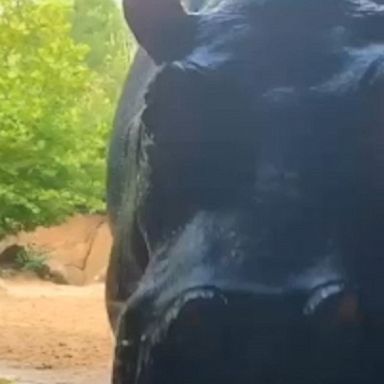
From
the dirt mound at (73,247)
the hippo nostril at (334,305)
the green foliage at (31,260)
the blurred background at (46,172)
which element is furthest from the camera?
the dirt mound at (73,247)

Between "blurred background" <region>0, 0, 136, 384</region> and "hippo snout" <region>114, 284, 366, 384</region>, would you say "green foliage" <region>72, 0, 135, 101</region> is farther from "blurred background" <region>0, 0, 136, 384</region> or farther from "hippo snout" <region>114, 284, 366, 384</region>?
"hippo snout" <region>114, 284, 366, 384</region>

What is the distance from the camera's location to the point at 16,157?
14281 millimetres

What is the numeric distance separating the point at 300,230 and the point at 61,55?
12.9 meters

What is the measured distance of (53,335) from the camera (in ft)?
39.0

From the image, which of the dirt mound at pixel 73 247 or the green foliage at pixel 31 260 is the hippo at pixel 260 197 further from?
the green foliage at pixel 31 260

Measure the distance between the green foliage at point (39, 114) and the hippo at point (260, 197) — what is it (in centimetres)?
1181

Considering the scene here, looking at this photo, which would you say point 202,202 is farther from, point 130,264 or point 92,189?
point 92,189

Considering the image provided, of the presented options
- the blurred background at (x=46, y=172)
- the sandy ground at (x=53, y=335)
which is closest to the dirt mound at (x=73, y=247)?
the blurred background at (x=46, y=172)

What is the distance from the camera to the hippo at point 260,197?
5.02 ft

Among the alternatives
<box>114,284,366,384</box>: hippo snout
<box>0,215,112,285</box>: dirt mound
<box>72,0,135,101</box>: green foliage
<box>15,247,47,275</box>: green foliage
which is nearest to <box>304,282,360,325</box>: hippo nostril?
<box>114,284,366,384</box>: hippo snout

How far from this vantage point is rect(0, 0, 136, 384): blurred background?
1184 centimetres

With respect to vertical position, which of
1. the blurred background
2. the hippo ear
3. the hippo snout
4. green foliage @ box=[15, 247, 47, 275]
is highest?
the hippo ear

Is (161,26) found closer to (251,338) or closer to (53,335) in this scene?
(251,338)

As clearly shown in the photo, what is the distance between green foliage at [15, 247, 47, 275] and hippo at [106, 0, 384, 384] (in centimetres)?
1622
